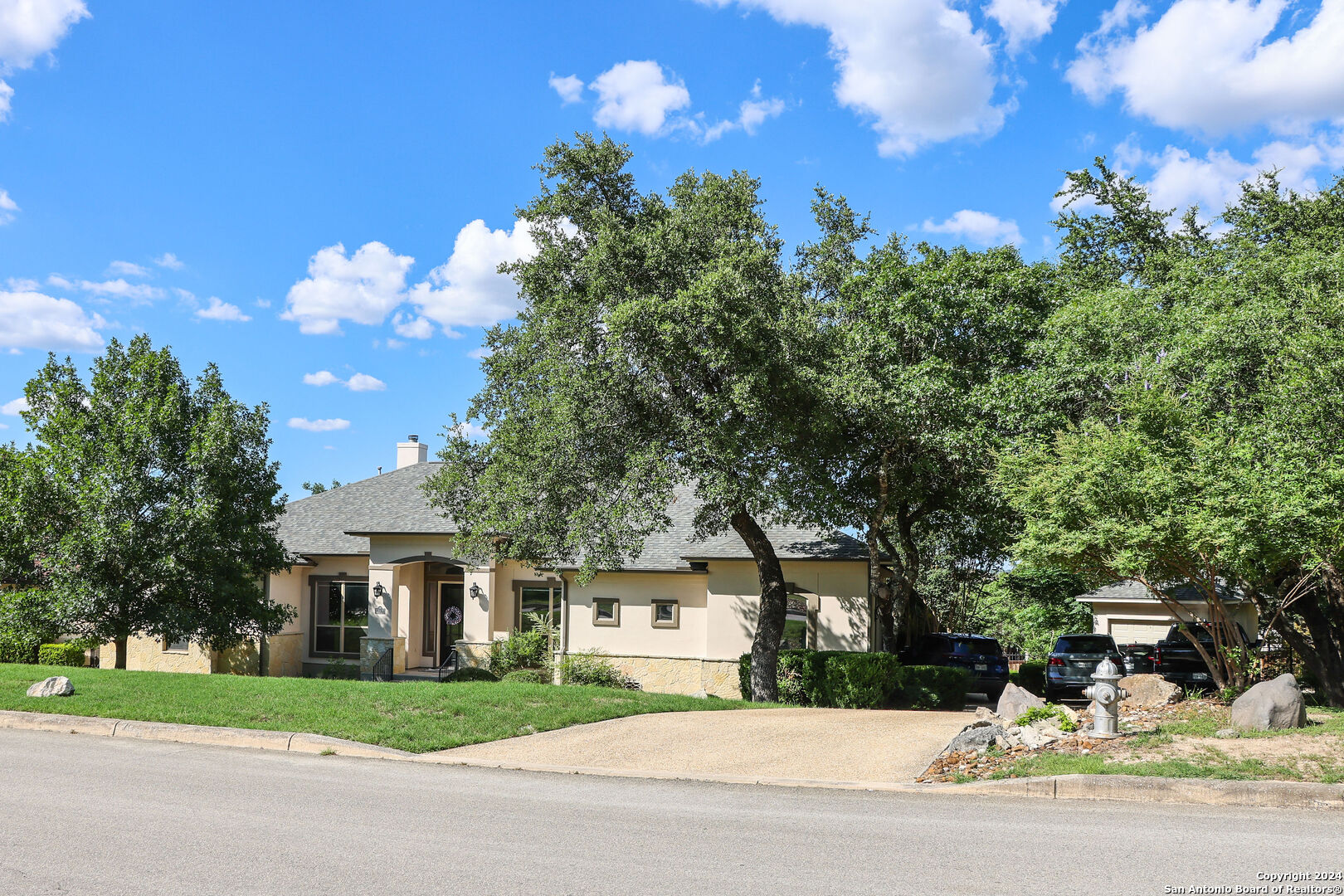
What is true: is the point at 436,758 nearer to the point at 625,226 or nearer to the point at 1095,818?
the point at 1095,818

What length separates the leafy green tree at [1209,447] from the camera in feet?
41.8

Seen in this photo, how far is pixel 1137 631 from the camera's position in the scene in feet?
103

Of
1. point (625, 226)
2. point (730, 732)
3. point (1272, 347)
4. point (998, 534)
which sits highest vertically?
point (625, 226)

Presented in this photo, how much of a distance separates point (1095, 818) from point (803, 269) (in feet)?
49.3

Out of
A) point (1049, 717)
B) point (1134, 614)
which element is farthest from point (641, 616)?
point (1134, 614)

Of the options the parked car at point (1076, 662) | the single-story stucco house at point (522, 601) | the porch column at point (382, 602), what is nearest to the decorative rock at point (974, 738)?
the parked car at point (1076, 662)

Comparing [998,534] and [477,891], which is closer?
[477,891]

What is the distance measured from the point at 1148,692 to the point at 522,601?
1481 centimetres

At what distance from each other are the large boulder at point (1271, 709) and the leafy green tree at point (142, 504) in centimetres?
1771

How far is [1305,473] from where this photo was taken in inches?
504

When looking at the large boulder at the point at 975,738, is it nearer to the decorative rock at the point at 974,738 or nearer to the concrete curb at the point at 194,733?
the decorative rock at the point at 974,738

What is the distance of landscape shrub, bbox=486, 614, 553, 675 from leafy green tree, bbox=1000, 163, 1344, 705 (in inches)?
466

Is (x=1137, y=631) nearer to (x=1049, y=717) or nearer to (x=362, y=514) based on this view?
(x=1049, y=717)

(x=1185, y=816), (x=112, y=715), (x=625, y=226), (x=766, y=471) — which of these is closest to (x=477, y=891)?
(x=1185, y=816)
